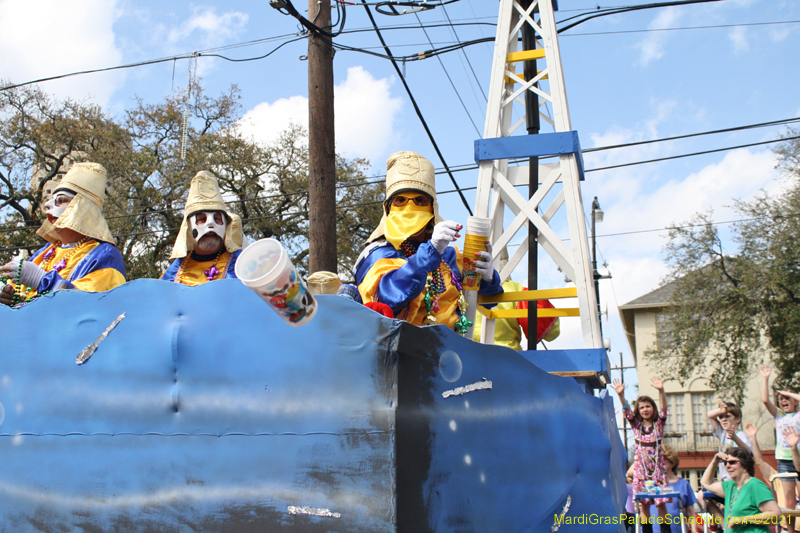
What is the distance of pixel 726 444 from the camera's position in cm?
625

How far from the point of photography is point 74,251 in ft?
14.8

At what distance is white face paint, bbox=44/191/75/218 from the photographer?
4.63 meters

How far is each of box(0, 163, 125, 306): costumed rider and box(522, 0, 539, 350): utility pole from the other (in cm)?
277

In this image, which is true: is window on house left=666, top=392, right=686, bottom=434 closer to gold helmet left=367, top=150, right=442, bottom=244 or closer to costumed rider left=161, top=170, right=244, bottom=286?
gold helmet left=367, top=150, right=442, bottom=244

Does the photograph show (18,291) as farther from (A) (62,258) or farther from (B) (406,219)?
(B) (406,219)

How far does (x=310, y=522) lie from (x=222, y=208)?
278 centimetres

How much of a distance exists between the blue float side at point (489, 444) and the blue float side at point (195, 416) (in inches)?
4.1

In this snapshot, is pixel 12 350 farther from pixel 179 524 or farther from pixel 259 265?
pixel 259 265

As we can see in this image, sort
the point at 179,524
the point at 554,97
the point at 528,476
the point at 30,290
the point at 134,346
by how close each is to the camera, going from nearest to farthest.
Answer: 1. the point at 179,524
2. the point at 134,346
3. the point at 528,476
4. the point at 30,290
5. the point at 554,97

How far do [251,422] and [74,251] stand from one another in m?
2.82

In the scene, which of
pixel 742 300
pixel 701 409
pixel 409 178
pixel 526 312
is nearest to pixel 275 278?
pixel 409 178

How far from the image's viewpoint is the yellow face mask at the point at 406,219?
4016mm

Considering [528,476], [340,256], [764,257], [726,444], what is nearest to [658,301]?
[764,257]

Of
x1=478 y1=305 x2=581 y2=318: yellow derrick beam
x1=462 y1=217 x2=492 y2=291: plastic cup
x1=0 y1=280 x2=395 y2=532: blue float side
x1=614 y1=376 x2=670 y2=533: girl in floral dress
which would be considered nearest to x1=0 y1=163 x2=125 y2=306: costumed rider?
x1=0 y1=280 x2=395 y2=532: blue float side
